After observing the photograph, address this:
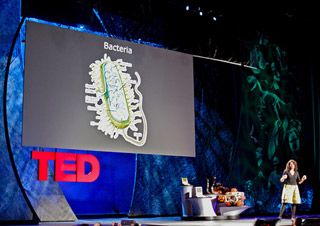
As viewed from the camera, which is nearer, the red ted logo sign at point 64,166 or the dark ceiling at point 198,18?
the red ted logo sign at point 64,166

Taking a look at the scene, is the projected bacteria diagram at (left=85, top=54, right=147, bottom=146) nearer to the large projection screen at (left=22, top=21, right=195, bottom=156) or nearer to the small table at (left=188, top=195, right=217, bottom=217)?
the large projection screen at (left=22, top=21, right=195, bottom=156)

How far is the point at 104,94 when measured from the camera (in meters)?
7.55

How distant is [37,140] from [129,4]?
10.3 feet

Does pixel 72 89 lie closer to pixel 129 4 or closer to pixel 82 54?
pixel 82 54

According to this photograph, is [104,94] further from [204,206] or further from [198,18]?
[198,18]

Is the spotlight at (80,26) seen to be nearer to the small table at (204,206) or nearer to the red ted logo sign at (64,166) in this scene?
the red ted logo sign at (64,166)

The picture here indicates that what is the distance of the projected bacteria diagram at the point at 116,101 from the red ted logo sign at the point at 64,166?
663mm

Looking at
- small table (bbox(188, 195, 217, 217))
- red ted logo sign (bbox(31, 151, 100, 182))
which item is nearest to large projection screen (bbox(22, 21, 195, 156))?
red ted logo sign (bbox(31, 151, 100, 182))

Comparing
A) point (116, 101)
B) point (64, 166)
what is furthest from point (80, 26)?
point (64, 166)

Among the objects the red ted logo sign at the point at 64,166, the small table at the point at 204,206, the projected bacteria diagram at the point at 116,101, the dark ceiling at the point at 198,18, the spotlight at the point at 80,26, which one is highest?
the dark ceiling at the point at 198,18

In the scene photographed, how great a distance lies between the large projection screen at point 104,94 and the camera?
22.6 ft

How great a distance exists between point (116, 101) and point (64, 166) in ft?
4.50

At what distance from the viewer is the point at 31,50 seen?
688cm

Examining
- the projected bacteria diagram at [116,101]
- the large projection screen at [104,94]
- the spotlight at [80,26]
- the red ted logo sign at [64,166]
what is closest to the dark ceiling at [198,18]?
the spotlight at [80,26]
